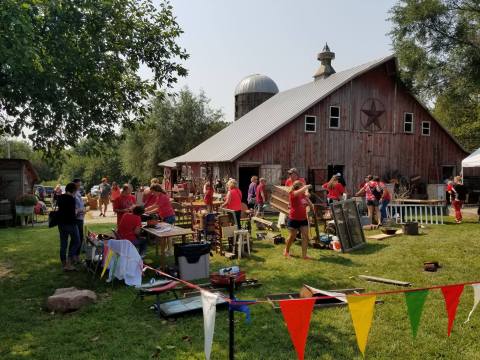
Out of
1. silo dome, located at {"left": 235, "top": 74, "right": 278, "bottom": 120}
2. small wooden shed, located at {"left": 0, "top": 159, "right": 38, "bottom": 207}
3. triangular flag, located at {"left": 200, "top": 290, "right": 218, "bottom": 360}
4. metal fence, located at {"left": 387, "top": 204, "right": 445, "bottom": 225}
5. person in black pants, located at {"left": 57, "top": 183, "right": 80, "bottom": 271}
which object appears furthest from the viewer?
silo dome, located at {"left": 235, "top": 74, "right": 278, "bottom": 120}

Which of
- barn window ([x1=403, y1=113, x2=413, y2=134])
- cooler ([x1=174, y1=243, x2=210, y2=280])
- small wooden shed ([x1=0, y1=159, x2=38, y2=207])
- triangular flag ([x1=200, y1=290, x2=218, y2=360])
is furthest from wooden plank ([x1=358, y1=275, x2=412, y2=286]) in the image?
barn window ([x1=403, y1=113, x2=413, y2=134])

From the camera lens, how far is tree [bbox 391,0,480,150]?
82.7 ft

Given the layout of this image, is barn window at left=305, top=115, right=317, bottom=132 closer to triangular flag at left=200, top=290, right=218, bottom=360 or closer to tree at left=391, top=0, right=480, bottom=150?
tree at left=391, top=0, right=480, bottom=150

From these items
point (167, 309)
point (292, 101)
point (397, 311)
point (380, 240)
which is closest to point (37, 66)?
point (167, 309)

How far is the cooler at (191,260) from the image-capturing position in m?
7.90

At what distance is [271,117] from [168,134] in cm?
1872

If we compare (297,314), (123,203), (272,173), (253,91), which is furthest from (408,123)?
(297,314)

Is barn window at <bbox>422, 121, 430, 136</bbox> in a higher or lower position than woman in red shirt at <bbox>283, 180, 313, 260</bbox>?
higher

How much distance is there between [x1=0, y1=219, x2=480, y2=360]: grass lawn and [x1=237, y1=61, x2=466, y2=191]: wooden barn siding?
11.9 meters

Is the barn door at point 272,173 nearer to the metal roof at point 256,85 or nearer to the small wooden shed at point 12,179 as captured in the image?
the small wooden shed at point 12,179

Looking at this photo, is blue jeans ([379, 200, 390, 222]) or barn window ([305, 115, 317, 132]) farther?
barn window ([305, 115, 317, 132])

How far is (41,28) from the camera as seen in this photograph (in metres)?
8.41

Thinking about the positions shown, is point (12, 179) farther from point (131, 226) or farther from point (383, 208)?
point (383, 208)

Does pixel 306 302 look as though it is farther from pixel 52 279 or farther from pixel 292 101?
pixel 292 101
